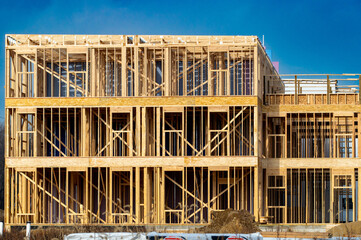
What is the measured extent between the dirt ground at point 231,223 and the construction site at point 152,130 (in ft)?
9.75

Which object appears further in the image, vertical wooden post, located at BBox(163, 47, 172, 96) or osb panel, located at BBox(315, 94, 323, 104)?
osb panel, located at BBox(315, 94, 323, 104)

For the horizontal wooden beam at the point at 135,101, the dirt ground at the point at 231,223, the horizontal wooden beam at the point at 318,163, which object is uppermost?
the horizontal wooden beam at the point at 135,101

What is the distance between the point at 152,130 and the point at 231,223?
35.8 feet

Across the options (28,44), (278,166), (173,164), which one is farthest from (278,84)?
(28,44)

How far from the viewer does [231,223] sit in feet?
104

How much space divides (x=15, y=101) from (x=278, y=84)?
60.0 ft

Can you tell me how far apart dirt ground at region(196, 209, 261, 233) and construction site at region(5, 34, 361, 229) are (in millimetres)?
2973

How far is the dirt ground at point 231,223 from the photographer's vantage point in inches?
1210

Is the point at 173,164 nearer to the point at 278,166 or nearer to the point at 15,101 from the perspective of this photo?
the point at 278,166

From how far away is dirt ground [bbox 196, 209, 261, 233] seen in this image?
3074cm

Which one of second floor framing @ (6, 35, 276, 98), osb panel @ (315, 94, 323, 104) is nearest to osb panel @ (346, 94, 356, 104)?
osb panel @ (315, 94, 323, 104)

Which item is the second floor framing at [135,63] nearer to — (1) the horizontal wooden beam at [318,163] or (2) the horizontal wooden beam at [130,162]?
(2) the horizontal wooden beam at [130,162]

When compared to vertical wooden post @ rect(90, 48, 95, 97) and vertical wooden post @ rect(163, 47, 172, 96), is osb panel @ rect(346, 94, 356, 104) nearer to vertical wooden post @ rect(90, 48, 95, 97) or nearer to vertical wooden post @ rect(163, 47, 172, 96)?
vertical wooden post @ rect(163, 47, 172, 96)

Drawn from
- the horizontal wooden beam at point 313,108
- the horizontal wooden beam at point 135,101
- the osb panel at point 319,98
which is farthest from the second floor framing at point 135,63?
the osb panel at point 319,98
